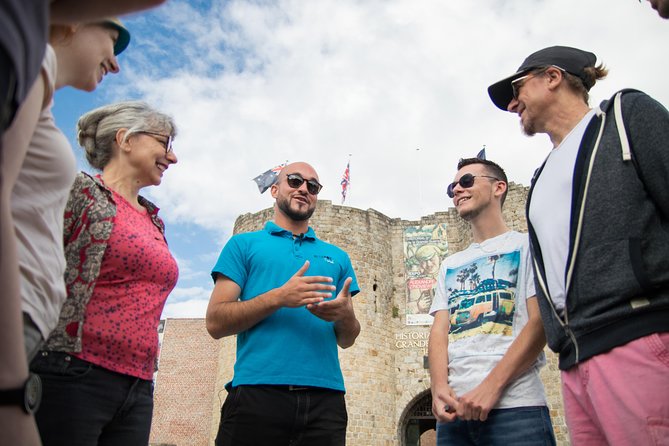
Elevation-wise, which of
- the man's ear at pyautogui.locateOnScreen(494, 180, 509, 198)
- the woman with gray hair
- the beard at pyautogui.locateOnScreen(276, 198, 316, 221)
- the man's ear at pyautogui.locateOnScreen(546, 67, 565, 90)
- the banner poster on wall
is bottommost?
the woman with gray hair

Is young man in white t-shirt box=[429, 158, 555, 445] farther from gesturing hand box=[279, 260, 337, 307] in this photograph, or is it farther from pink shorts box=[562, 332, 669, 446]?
gesturing hand box=[279, 260, 337, 307]

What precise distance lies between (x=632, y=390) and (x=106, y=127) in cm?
246

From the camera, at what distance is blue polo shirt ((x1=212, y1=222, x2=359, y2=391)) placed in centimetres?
265

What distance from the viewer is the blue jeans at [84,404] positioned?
70.4 inches

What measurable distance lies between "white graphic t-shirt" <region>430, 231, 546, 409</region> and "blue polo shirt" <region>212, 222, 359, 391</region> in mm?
609

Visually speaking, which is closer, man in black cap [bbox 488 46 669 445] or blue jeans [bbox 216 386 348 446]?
man in black cap [bbox 488 46 669 445]

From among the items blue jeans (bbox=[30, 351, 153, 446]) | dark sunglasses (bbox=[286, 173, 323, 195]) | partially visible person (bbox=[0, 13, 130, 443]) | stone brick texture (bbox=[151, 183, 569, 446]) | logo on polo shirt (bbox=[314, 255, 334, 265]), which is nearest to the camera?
partially visible person (bbox=[0, 13, 130, 443])

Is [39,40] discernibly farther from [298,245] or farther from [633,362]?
[298,245]

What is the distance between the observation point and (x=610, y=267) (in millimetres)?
1782

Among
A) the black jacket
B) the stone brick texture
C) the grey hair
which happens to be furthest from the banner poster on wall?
the black jacket

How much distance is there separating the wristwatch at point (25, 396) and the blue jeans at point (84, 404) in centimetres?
93

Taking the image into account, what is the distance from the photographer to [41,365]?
183 cm

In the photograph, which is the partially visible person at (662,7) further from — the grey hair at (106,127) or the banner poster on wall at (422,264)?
the banner poster on wall at (422,264)

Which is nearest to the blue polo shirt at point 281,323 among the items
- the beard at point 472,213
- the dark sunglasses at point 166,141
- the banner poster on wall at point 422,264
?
the dark sunglasses at point 166,141
